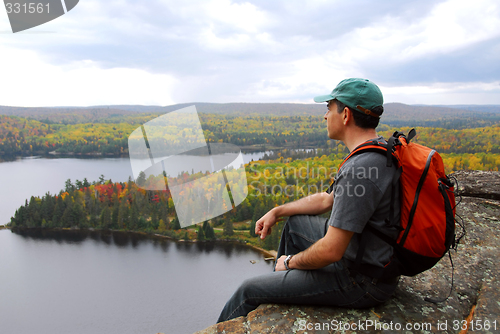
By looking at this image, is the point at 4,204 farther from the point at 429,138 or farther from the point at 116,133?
the point at 429,138

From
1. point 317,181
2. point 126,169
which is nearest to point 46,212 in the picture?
point 126,169

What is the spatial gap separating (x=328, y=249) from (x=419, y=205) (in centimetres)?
44

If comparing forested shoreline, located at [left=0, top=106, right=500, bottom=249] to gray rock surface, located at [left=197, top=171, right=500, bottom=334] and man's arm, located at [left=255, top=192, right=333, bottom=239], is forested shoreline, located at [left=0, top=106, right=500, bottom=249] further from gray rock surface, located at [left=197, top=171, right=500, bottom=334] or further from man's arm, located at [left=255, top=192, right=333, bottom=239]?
gray rock surface, located at [left=197, top=171, right=500, bottom=334]

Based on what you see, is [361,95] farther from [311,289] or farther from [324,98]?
[311,289]

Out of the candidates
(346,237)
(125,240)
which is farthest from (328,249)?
(125,240)

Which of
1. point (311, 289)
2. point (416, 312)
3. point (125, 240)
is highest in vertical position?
point (311, 289)

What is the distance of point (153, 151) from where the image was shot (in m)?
4.59

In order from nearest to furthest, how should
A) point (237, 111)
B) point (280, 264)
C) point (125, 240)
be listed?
point (280, 264) → point (125, 240) → point (237, 111)

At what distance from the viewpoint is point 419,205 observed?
55.2 inches

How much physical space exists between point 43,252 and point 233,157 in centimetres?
4061

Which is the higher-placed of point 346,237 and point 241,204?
point 346,237

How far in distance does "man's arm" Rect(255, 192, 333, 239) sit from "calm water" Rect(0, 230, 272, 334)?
2312 centimetres

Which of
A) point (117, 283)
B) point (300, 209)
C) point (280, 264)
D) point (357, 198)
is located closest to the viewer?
point (357, 198)

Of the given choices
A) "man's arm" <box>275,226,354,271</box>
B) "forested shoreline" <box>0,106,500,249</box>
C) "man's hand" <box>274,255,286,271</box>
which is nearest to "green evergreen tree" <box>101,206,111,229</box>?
"forested shoreline" <box>0,106,500,249</box>
